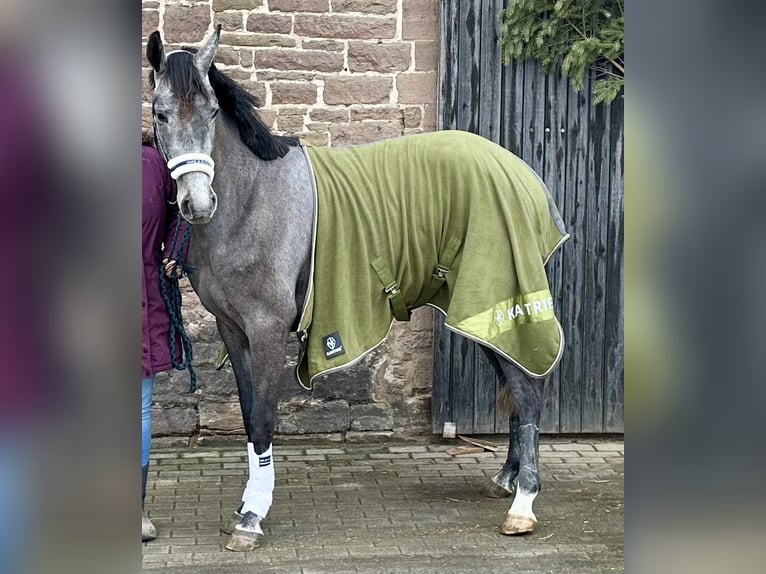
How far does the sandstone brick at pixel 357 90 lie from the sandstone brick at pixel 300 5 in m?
0.45

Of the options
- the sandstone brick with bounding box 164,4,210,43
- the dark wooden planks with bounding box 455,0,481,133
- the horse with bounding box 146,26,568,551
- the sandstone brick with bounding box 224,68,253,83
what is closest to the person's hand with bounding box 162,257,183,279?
the horse with bounding box 146,26,568,551

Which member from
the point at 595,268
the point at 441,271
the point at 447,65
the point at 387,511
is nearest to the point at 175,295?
the point at 441,271

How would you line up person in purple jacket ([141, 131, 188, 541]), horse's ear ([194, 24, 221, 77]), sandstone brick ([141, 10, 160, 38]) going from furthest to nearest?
sandstone brick ([141, 10, 160, 38]), person in purple jacket ([141, 131, 188, 541]), horse's ear ([194, 24, 221, 77])

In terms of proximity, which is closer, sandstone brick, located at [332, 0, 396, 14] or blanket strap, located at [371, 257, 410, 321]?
blanket strap, located at [371, 257, 410, 321]

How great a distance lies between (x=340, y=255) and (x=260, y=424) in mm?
874

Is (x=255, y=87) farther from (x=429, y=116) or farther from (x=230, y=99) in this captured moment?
(x=230, y=99)

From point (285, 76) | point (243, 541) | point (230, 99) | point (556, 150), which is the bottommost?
point (243, 541)

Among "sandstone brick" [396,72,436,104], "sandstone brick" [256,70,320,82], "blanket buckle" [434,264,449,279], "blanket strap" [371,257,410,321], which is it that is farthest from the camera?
"sandstone brick" [396,72,436,104]

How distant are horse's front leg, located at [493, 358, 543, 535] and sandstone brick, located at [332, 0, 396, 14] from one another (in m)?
2.67

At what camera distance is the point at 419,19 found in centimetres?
647

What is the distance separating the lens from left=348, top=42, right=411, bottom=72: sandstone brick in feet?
21.2

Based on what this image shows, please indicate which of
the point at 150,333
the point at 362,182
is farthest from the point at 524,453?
the point at 150,333

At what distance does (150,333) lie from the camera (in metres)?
4.40

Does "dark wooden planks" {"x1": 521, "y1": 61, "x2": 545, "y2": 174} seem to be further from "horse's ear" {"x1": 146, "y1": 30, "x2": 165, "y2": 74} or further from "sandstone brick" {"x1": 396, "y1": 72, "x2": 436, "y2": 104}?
"horse's ear" {"x1": 146, "y1": 30, "x2": 165, "y2": 74}
